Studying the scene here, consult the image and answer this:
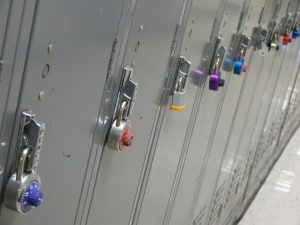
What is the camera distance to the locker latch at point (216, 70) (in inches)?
88.3

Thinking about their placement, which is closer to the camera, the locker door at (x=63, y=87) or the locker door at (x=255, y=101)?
the locker door at (x=63, y=87)

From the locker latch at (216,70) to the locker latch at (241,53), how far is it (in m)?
0.35

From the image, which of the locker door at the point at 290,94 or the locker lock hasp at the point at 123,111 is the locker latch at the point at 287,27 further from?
the locker lock hasp at the point at 123,111

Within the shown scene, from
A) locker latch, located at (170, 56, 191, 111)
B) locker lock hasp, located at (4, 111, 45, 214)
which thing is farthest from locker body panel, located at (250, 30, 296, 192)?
locker lock hasp, located at (4, 111, 45, 214)

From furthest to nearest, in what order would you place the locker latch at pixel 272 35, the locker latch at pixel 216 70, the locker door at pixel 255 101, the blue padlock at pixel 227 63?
the locker door at pixel 255 101 → the locker latch at pixel 272 35 → the blue padlock at pixel 227 63 → the locker latch at pixel 216 70

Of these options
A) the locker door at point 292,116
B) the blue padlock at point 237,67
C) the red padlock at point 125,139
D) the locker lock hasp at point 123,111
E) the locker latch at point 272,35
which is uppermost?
the locker latch at point 272,35

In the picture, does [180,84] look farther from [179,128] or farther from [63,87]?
[63,87]

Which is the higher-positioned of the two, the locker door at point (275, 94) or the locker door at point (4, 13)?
the locker door at point (4, 13)

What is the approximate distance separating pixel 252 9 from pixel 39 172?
76.3 inches

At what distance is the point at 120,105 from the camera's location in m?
1.35

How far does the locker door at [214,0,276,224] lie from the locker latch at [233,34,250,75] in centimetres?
7

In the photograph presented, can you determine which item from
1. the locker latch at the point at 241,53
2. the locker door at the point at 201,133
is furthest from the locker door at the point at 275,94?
the locker door at the point at 201,133

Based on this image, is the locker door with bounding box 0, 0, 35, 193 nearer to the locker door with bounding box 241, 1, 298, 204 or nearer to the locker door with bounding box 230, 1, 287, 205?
the locker door with bounding box 230, 1, 287, 205

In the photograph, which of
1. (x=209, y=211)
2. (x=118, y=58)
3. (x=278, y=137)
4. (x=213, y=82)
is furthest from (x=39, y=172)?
(x=278, y=137)
